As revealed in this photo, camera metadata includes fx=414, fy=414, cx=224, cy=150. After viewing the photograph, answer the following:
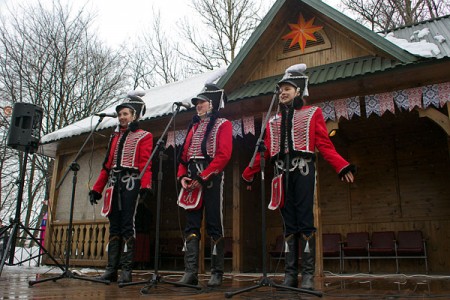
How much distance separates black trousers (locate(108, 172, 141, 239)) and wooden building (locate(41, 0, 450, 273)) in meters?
3.00

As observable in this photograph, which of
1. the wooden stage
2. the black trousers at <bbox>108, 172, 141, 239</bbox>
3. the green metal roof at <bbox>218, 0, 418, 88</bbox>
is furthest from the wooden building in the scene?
the black trousers at <bbox>108, 172, 141, 239</bbox>

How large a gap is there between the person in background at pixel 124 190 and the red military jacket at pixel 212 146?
0.45m

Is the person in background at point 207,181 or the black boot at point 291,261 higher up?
the person in background at point 207,181

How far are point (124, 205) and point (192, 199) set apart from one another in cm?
84

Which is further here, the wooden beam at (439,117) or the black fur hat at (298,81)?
the wooden beam at (439,117)

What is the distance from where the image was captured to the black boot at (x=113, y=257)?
14.6 feet

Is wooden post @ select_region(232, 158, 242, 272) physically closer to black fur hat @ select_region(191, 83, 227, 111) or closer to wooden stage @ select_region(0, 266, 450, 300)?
wooden stage @ select_region(0, 266, 450, 300)

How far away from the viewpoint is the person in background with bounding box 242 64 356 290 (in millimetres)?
3492

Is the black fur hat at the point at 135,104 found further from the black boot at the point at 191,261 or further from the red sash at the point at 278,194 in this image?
the red sash at the point at 278,194

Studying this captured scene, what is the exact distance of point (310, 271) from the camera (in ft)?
11.3

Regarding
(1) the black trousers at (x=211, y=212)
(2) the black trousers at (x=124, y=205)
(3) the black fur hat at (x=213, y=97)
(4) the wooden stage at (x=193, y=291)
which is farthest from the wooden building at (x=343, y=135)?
(2) the black trousers at (x=124, y=205)

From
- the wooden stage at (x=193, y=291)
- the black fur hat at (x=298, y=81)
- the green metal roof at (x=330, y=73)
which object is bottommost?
the wooden stage at (x=193, y=291)

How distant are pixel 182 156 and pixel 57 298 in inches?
74.0

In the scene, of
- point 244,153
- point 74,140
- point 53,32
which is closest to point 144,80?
point 53,32
